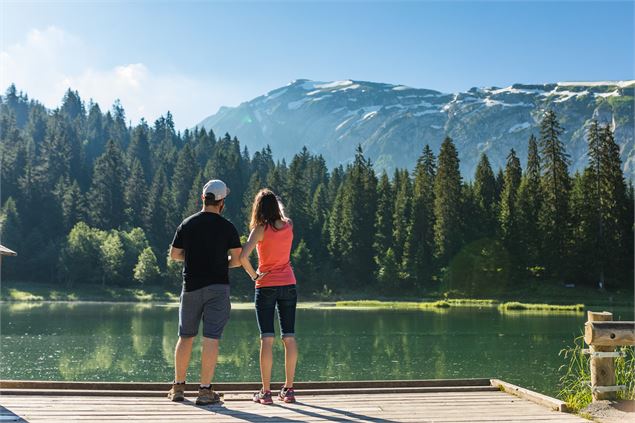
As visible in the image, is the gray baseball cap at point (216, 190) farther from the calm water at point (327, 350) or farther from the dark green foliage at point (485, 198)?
→ the dark green foliage at point (485, 198)

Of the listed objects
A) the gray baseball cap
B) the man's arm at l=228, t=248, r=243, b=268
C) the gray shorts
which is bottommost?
the gray shorts

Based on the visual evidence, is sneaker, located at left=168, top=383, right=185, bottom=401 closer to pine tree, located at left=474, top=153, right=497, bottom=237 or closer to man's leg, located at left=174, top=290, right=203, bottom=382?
man's leg, located at left=174, top=290, right=203, bottom=382

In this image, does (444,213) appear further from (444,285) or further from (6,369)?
(6,369)

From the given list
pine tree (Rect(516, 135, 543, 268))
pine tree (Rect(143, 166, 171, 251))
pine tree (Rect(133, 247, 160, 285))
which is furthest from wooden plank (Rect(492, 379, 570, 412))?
pine tree (Rect(143, 166, 171, 251))

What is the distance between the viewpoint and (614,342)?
8.45 m

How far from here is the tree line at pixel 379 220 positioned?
73750mm

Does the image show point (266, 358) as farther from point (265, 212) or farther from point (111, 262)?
point (111, 262)

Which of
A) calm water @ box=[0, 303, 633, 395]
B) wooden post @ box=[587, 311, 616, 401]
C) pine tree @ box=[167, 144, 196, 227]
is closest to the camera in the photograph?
wooden post @ box=[587, 311, 616, 401]

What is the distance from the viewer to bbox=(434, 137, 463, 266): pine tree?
7969 centimetres

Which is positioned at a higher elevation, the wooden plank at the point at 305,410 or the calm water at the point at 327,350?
the wooden plank at the point at 305,410

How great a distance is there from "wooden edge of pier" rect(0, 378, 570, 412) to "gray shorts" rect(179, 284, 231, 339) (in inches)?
39.4

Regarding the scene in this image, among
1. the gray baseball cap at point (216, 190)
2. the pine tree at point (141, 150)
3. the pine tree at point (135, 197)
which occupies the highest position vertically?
the pine tree at point (141, 150)

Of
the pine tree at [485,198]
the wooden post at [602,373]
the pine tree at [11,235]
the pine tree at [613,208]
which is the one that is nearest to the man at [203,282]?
the wooden post at [602,373]

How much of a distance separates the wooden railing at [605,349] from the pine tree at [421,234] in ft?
234
